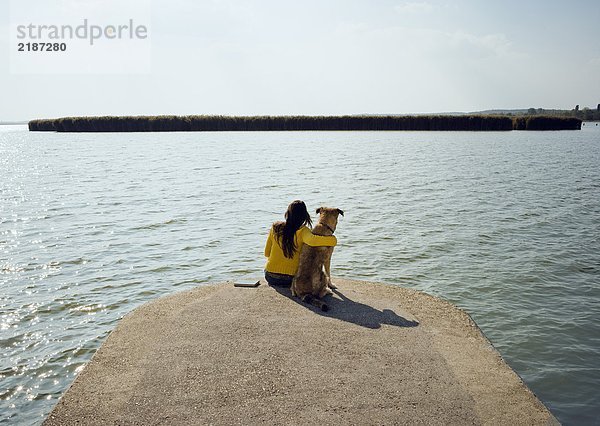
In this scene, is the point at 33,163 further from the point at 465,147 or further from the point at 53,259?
the point at 465,147

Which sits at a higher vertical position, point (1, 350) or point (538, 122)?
point (538, 122)

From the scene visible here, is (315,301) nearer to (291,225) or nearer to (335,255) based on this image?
(291,225)

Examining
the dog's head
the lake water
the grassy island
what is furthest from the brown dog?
the grassy island

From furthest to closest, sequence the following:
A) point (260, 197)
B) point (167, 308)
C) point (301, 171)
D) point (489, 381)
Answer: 1. point (301, 171)
2. point (260, 197)
3. point (167, 308)
4. point (489, 381)

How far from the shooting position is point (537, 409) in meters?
5.81

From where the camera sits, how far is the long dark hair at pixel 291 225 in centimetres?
896

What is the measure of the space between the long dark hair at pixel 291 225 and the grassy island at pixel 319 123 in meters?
69.0

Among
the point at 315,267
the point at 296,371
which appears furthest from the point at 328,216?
the point at 296,371

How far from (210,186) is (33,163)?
21143 mm

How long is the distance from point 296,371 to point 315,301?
Answer: 7.62 feet

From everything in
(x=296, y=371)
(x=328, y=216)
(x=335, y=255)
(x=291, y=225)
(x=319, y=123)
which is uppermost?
(x=319, y=123)

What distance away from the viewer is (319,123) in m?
79.4

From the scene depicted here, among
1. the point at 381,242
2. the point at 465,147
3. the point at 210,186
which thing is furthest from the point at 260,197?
the point at 465,147

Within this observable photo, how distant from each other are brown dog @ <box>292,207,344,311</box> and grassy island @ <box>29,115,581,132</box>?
69.1 metres
